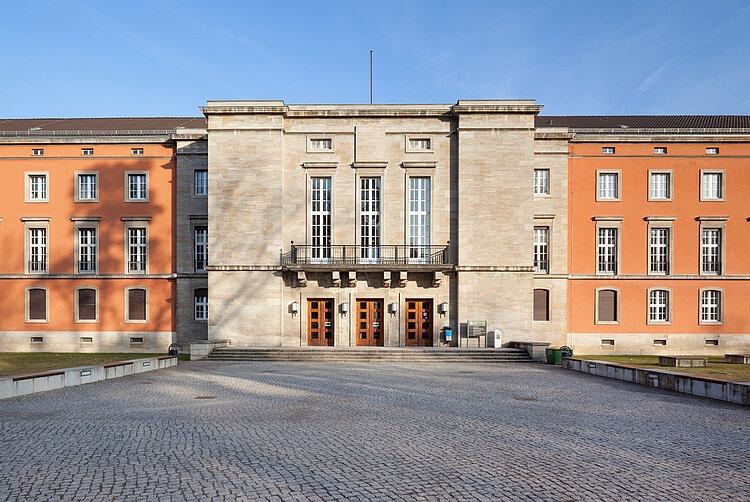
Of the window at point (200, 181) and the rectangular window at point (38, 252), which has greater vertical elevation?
the window at point (200, 181)

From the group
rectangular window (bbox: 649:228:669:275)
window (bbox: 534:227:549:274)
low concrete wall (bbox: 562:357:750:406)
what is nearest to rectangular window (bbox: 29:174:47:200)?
window (bbox: 534:227:549:274)

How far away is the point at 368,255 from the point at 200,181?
447 inches

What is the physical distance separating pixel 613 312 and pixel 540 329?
4560 millimetres

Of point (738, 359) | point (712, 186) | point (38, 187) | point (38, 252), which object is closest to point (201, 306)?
point (38, 252)

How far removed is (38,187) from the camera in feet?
101

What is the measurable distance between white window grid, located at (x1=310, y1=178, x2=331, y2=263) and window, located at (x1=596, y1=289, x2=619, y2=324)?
15986 millimetres

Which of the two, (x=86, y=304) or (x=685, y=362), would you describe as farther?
(x=86, y=304)

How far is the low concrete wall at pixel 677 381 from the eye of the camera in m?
13.0

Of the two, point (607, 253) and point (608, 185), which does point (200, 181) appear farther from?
point (607, 253)

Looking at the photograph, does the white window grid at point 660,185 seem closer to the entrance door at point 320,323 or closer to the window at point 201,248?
the entrance door at point 320,323

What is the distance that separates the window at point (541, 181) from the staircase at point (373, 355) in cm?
1023

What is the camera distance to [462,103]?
88.3ft

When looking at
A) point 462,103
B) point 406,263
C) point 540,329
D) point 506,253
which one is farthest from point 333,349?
point 462,103

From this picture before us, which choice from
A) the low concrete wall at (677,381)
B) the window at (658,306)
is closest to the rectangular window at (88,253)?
the low concrete wall at (677,381)
